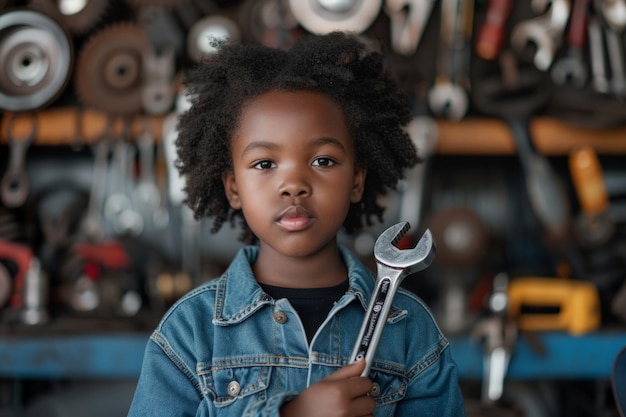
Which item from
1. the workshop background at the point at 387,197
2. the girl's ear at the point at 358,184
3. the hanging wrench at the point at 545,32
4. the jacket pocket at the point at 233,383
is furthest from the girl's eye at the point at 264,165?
the hanging wrench at the point at 545,32

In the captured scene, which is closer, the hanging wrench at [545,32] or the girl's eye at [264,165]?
the girl's eye at [264,165]

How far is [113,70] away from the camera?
5.85ft

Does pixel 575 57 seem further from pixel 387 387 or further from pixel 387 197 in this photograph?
pixel 387 387

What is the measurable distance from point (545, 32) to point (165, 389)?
133 cm

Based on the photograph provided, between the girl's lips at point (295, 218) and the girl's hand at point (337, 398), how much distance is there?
17cm

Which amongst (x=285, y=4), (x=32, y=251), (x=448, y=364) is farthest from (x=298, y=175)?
(x=32, y=251)

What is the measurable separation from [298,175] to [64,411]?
1231 mm

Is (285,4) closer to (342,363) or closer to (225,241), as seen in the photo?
(225,241)

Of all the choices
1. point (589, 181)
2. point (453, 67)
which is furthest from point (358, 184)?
point (589, 181)

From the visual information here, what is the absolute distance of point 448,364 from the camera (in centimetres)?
95

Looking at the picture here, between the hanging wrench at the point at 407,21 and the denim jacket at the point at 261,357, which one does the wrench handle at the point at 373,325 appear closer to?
the denim jacket at the point at 261,357

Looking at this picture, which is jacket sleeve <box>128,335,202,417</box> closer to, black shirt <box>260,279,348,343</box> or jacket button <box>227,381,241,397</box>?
jacket button <box>227,381,241,397</box>

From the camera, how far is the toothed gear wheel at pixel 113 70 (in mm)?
1771

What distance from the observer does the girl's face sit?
88 centimetres
